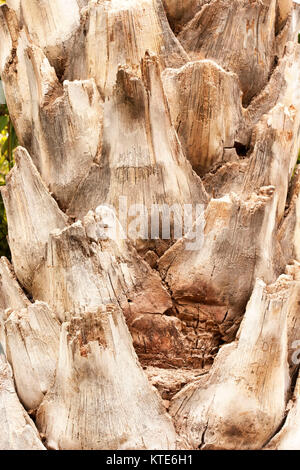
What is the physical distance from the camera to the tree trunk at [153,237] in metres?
1.34

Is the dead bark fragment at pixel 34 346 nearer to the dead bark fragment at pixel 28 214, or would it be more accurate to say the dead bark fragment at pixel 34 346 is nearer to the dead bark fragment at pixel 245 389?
the dead bark fragment at pixel 28 214

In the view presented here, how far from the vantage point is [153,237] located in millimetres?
1490

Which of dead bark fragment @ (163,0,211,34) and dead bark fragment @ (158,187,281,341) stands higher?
dead bark fragment @ (163,0,211,34)

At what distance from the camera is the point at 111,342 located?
130 centimetres

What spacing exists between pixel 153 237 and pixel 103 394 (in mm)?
372

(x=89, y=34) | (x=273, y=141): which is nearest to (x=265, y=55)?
(x=273, y=141)

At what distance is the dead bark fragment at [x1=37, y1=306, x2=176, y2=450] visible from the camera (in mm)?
1291

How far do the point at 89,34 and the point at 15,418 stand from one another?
89 centimetres

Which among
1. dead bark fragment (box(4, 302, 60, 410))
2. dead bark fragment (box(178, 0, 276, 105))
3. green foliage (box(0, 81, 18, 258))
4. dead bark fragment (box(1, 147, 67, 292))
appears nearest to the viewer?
dead bark fragment (box(4, 302, 60, 410))

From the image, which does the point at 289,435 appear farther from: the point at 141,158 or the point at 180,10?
the point at 180,10

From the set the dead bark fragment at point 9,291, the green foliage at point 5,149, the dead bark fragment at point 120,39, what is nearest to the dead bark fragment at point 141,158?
the dead bark fragment at point 120,39

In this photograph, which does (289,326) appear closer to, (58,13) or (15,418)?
(15,418)

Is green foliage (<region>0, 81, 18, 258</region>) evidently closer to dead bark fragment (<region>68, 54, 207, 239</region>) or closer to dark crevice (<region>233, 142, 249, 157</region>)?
dead bark fragment (<region>68, 54, 207, 239</region>)

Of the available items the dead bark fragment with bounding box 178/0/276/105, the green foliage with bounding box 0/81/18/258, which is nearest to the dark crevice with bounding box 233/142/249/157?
the dead bark fragment with bounding box 178/0/276/105
